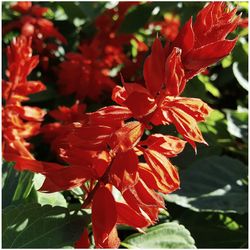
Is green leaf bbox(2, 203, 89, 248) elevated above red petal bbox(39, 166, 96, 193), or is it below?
below

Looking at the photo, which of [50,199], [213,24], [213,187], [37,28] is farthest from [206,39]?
[37,28]

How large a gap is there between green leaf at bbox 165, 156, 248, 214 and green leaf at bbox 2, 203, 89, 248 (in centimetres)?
36

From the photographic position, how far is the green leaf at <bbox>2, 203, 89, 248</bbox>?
75 centimetres

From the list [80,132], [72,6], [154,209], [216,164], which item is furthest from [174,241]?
[72,6]

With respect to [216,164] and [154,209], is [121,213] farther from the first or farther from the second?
[216,164]

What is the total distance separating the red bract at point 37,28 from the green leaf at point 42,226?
0.68 meters

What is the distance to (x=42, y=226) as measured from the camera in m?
0.76

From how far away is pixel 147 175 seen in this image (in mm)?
703

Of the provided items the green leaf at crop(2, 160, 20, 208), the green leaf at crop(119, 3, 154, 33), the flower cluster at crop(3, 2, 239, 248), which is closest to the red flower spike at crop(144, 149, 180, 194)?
the flower cluster at crop(3, 2, 239, 248)

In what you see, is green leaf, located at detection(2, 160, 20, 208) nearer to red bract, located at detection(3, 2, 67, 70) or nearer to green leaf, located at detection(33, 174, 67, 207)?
green leaf, located at detection(33, 174, 67, 207)

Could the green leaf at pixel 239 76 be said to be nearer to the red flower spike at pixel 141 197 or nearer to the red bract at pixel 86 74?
the red bract at pixel 86 74

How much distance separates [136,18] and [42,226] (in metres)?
0.96

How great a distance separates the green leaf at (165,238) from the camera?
845 mm

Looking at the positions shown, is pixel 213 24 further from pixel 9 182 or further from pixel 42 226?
pixel 9 182
